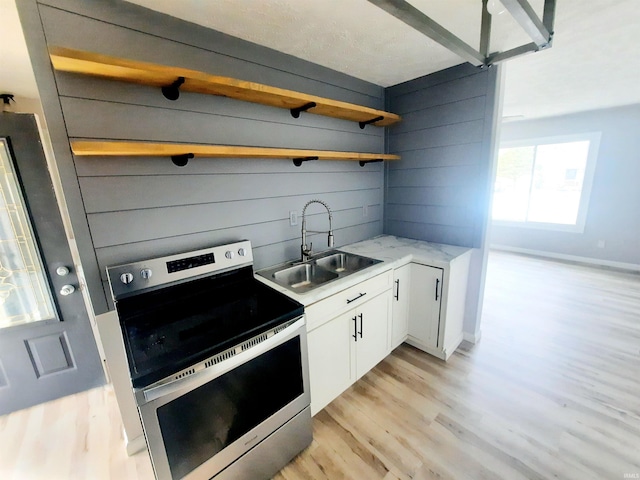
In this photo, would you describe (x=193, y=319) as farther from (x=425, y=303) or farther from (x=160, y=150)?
(x=425, y=303)

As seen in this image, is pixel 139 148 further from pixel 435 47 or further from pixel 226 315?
pixel 435 47

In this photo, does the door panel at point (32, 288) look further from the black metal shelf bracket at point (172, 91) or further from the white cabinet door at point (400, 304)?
the white cabinet door at point (400, 304)

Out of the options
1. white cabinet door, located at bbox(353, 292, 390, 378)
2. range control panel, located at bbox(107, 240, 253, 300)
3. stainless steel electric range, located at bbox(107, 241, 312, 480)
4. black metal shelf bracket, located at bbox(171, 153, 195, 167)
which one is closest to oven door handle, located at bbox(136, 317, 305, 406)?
stainless steel electric range, located at bbox(107, 241, 312, 480)

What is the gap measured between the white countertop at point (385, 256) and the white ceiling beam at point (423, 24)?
127 cm

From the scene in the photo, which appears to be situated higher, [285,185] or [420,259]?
[285,185]

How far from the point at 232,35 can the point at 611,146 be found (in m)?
5.45

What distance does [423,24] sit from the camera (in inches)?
38.9

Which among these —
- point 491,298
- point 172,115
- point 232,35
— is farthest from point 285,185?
point 491,298

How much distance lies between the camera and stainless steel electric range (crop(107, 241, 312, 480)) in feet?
3.32

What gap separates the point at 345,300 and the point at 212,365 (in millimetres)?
888

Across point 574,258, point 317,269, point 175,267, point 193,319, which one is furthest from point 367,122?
point 574,258

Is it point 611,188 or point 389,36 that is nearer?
point 389,36

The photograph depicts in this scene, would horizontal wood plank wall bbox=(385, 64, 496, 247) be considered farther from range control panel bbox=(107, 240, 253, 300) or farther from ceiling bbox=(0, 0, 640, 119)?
range control panel bbox=(107, 240, 253, 300)

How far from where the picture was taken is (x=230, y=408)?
118 cm
